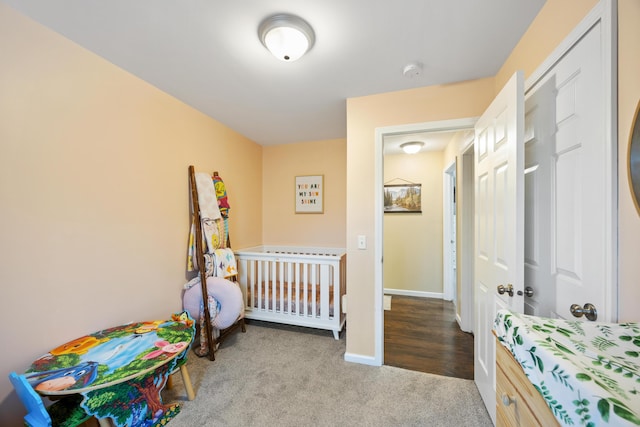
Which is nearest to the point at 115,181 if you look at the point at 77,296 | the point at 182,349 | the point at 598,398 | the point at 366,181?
the point at 77,296

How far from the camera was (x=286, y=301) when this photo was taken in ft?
8.78

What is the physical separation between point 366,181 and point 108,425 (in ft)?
7.13

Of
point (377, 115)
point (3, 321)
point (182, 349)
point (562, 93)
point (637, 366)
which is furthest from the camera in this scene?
point (377, 115)

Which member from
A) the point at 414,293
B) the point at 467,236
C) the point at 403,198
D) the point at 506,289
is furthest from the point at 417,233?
the point at 506,289

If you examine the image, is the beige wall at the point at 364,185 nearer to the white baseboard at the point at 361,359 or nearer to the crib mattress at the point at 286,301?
the white baseboard at the point at 361,359

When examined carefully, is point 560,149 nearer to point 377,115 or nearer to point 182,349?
point 377,115

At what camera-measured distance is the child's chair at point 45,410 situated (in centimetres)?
98

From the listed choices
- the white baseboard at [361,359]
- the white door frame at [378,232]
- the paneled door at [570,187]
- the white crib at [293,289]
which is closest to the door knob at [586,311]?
the paneled door at [570,187]

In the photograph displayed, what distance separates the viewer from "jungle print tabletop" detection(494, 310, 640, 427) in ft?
1.40

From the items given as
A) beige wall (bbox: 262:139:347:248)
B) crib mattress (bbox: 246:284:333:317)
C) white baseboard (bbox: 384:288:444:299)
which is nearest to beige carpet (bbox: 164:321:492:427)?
crib mattress (bbox: 246:284:333:317)

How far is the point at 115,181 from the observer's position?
1685 mm

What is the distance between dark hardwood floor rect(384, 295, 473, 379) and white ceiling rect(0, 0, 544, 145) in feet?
7.59

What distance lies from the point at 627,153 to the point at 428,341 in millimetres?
2241

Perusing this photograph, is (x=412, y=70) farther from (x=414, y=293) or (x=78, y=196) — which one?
(x=414, y=293)
